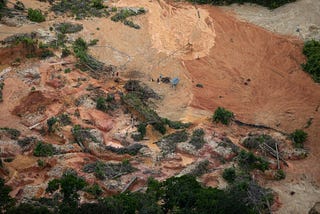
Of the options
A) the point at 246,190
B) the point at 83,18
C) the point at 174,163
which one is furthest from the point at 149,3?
the point at 246,190

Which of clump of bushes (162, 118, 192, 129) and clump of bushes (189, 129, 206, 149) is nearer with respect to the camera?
clump of bushes (189, 129, 206, 149)

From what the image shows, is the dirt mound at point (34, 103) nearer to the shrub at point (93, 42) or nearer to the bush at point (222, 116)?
the shrub at point (93, 42)

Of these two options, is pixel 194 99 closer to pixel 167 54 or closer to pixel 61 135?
pixel 167 54

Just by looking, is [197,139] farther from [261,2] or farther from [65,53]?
[261,2]

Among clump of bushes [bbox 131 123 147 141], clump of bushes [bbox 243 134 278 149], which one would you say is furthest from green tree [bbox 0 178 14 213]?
clump of bushes [bbox 243 134 278 149]

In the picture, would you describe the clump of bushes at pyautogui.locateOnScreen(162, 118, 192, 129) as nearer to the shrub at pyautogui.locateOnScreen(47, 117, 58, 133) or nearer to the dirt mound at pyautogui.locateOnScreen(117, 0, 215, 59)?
the shrub at pyautogui.locateOnScreen(47, 117, 58, 133)
